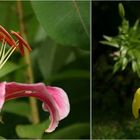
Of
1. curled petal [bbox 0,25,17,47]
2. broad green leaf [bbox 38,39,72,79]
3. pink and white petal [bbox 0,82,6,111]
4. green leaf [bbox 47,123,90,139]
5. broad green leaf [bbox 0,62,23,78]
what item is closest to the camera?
pink and white petal [bbox 0,82,6,111]

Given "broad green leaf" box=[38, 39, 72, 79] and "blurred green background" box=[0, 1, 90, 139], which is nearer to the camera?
"blurred green background" box=[0, 1, 90, 139]

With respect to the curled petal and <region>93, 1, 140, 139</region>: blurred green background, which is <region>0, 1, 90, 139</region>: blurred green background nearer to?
<region>93, 1, 140, 139</region>: blurred green background

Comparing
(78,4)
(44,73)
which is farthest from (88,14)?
(44,73)

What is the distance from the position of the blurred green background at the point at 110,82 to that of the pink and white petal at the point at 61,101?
0.43 m

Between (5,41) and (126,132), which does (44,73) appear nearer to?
(126,132)

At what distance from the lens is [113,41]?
0.93m

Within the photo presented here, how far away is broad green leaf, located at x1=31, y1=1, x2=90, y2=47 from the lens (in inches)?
31.7

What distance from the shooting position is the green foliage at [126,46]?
868mm

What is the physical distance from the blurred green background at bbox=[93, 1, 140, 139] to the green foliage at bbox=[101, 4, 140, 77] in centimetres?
2

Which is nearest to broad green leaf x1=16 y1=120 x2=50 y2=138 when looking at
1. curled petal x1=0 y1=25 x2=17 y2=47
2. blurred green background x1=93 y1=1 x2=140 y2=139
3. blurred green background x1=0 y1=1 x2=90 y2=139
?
blurred green background x1=0 y1=1 x2=90 y2=139

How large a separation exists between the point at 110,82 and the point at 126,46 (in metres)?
0.13

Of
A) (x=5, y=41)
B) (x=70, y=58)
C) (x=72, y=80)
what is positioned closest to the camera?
(x=5, y=41)

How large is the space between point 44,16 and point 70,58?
41 centimetres

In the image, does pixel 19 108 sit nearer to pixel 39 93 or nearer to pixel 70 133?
pixel 70 133
